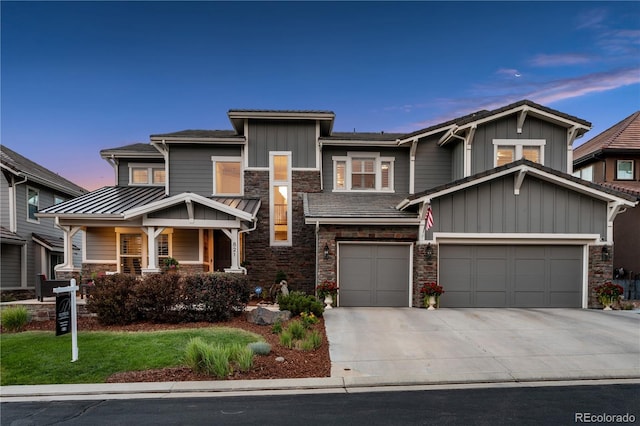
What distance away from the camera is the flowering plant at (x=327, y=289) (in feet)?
38.8

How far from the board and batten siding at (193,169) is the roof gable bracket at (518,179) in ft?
36.4

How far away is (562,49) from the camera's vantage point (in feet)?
53.4

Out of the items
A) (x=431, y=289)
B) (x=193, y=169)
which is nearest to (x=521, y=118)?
(x=431, y=289)

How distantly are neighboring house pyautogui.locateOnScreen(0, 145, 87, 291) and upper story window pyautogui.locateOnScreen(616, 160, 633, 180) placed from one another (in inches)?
1056

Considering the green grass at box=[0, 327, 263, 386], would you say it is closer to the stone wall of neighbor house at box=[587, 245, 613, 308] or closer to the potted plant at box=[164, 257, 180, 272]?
the potted plant at box=[164, 257, 180, 272]

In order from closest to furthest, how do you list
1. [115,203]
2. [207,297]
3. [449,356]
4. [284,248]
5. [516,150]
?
[449,356]
[207,297]
[115,203]
[516,150]
[284,248]

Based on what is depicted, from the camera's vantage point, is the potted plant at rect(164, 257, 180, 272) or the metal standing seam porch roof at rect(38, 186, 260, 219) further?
the potted plant at rect(164, 257, 180, 272)

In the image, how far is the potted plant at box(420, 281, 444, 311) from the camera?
1165cm

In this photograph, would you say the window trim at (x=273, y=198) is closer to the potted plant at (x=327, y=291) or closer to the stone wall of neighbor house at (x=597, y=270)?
the potted plant at (x=327, y=291)

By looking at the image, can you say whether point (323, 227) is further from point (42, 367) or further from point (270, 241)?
point (42, 367)

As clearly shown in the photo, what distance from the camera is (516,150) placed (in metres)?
14.3

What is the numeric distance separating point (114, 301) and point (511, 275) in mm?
12887

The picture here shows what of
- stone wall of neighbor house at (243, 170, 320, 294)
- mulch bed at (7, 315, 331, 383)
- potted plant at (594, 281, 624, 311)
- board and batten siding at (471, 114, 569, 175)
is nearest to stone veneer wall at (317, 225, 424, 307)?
stone wall of neighbor house at (243, 170, 320, 294)

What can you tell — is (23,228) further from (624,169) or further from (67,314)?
(624,169)
